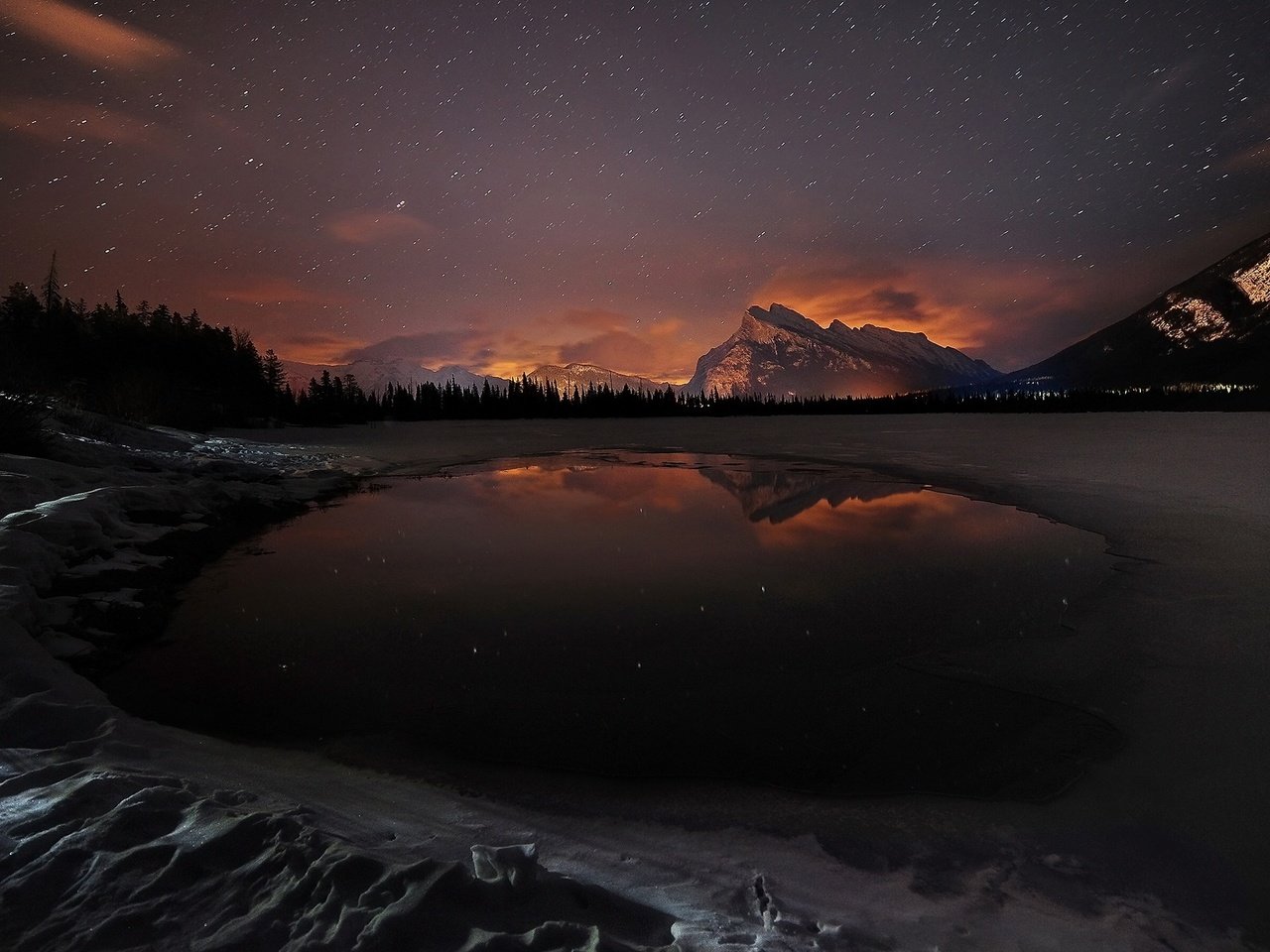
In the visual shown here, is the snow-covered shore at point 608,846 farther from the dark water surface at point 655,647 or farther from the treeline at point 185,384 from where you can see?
the treeline at point 185,384

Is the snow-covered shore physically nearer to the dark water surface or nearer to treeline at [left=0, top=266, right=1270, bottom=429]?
the dark water surface

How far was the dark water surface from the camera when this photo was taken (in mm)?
4629

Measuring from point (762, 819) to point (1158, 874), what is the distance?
2.19 meters

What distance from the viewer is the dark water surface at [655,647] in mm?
4629

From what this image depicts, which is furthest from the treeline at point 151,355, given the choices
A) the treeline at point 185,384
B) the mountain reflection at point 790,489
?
the mountain reflection at point 790,489

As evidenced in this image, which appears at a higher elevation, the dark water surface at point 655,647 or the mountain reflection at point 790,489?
the mountain reflection at point 790,489

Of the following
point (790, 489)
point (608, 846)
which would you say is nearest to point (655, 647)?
point (608, 846)

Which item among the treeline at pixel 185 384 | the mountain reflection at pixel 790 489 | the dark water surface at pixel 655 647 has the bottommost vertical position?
the dark water surface at pixel 655 647

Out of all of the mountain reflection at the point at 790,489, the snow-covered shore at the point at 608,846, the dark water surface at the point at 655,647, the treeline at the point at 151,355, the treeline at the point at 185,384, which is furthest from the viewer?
the treeline at the point at 151,355

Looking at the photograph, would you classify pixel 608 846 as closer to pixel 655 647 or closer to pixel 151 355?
pixel 655 647

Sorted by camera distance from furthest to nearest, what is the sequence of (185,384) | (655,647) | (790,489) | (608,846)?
(185,384) < (790,489) < (655,647) < (608,846)

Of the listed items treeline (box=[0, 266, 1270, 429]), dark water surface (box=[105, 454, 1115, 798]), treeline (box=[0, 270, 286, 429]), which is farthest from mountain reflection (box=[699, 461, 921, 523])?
treeline (box=[0, 270, 286, 429])

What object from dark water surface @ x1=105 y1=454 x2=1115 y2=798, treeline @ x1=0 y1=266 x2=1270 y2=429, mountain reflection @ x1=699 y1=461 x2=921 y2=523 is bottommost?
dark water surface @ x1=105 y1=454 x2=1115 y2=798

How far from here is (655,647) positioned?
6.64m
